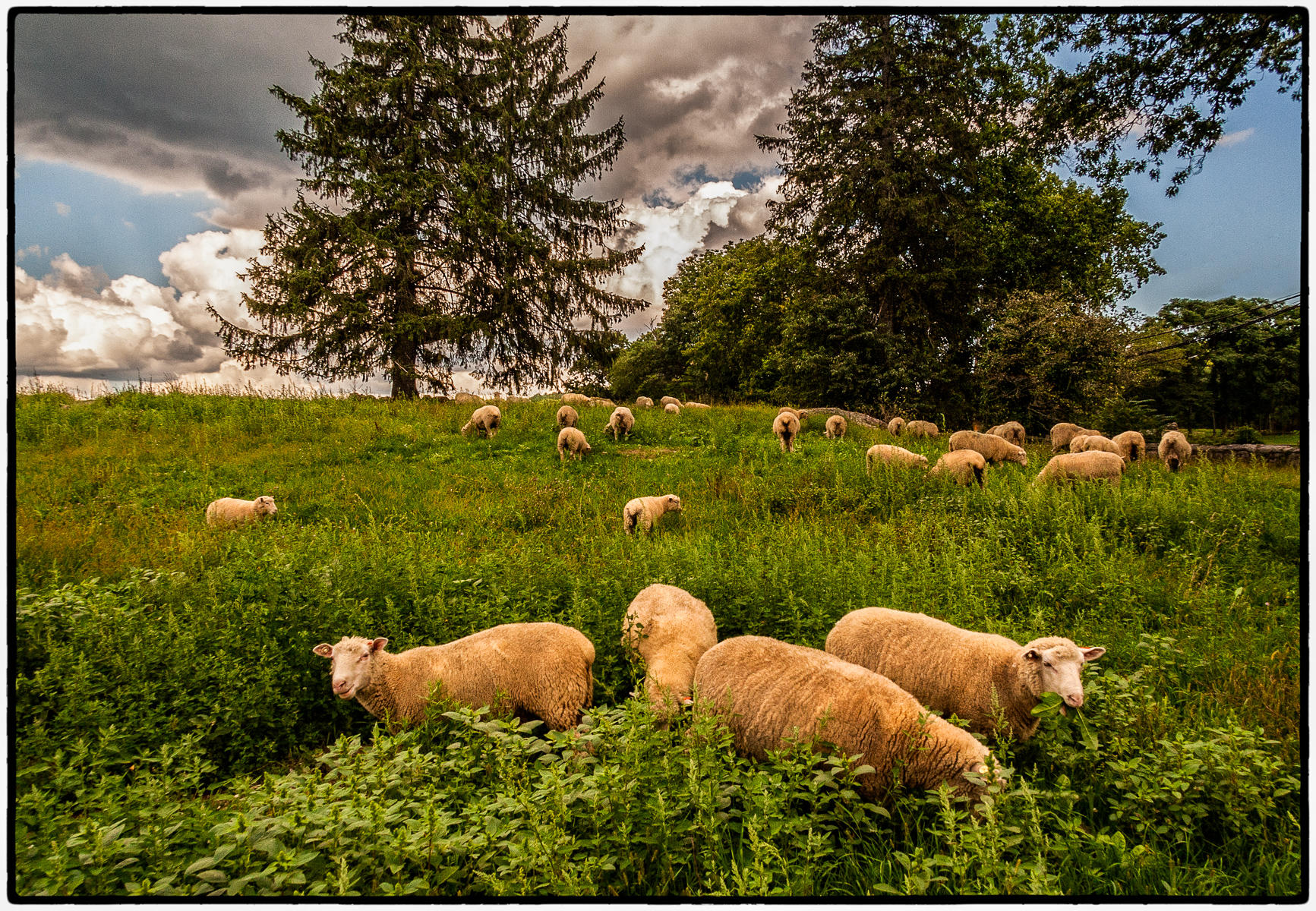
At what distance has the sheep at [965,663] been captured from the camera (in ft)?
11.5

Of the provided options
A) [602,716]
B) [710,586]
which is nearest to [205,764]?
[602,716]

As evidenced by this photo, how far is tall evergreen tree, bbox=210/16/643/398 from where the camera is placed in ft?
58.7

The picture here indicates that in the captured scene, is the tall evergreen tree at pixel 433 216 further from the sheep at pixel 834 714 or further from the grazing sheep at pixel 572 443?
the sheep at pixel 834 714

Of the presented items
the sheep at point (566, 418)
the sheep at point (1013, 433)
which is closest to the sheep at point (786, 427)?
the sheep at point (566, 418)

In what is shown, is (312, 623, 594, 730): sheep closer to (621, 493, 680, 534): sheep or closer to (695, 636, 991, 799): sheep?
(695, 636, 991, 799): sheep

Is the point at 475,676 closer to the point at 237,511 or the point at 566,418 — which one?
the point at 237,511

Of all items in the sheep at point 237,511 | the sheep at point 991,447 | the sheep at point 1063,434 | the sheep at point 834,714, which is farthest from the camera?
the sheep at point 1063,434

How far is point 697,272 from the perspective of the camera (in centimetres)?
4412

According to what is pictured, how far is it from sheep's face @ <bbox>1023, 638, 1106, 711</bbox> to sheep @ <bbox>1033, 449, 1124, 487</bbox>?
721 centimetres

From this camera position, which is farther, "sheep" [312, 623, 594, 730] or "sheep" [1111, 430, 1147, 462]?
"sheep" [1111, 430, 1147, 462]

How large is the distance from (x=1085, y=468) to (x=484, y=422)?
13408 millimetres

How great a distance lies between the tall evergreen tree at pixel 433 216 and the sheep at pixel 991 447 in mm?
14373

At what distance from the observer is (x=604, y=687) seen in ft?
13.5

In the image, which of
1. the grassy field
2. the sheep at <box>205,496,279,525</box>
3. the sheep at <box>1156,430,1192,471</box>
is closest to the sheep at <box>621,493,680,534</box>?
the grassy field
